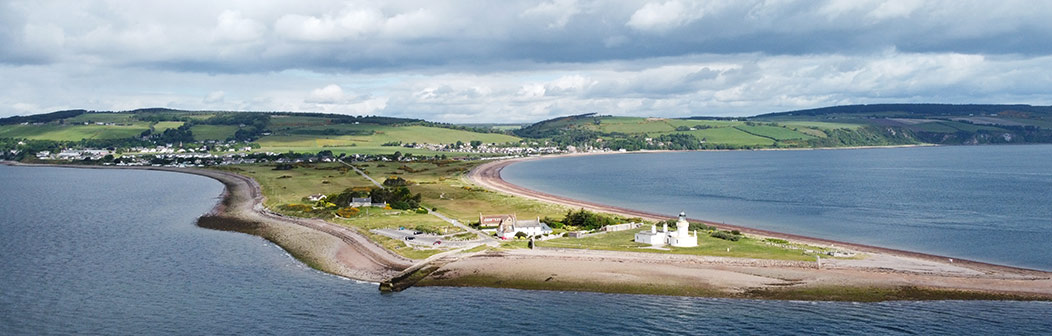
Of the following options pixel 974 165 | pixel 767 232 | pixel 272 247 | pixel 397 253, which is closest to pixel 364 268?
pixel 397 253

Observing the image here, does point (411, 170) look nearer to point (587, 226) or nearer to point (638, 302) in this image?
point (587, 226)

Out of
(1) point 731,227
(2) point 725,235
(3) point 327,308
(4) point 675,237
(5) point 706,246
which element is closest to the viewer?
(3) point 327,308

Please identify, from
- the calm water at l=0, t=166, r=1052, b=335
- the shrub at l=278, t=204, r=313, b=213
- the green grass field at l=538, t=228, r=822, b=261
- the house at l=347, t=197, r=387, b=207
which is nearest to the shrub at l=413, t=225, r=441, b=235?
the green grass field at l=538, t=228, r=822, b=261

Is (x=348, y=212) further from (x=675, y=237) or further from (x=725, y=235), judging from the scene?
(x=725, y=235)

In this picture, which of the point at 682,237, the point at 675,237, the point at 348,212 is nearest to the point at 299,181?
the point at 348,212

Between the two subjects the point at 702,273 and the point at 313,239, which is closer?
the point at 702,273

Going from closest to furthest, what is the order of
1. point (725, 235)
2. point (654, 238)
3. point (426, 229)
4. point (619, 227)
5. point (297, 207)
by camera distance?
point (654, 238) → point (725, 235) → point (426, 229) → point (619, 227) → point (297, 207)
